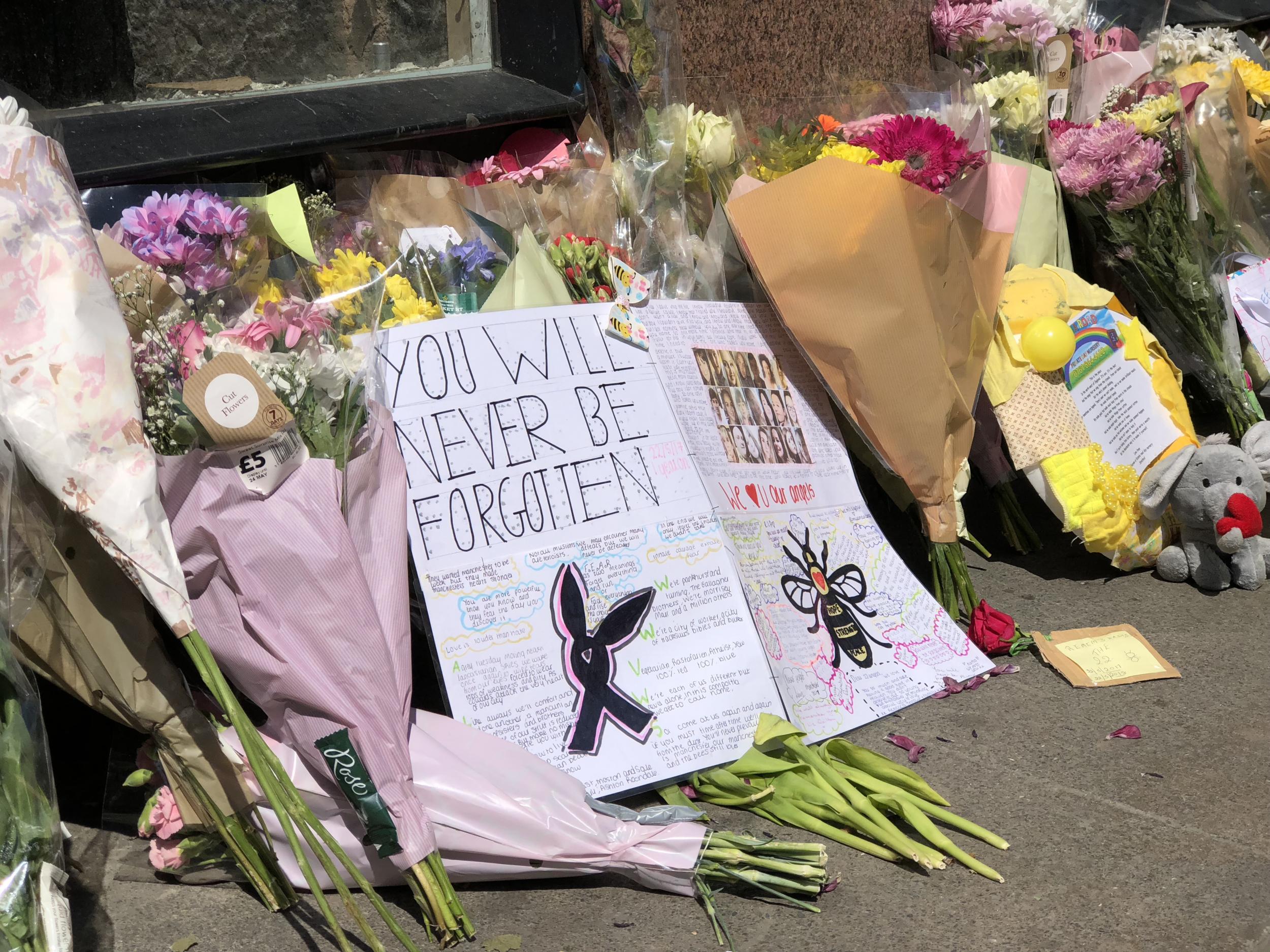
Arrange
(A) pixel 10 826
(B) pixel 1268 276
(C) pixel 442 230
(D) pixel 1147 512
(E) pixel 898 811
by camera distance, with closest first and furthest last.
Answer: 1. (A) pixel 10 826
2. (E) pixel 898 811
3. (C) pixel 442 230
4. (D) pixel 1147 512
5. (B) pixel 1268 276

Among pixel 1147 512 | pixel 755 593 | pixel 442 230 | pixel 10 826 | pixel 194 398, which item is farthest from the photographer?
pixel 1147 512

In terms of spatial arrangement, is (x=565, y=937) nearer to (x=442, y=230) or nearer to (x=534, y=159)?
(x=442, y=230)

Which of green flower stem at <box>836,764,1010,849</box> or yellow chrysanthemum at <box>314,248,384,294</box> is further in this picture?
yellow chrysanthemum at <box>314,248,384,294</box>

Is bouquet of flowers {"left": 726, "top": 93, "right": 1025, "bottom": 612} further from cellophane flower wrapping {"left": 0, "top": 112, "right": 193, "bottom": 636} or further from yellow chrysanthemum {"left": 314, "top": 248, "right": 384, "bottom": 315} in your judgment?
cellophane flower wrapping {"left": 0, "top": 112, "right": 193, "bottom": 636}

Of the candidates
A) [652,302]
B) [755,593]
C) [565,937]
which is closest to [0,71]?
[652,302]

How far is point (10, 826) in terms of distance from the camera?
1.63 m

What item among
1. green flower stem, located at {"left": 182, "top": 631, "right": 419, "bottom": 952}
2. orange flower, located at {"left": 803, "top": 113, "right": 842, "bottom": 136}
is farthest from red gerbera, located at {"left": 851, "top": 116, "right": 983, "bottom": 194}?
green flower stem, located at {"left": 182, "top": 631, "right": 419, "bottom": 952}

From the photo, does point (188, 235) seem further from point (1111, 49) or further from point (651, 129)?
point (1111, 49)

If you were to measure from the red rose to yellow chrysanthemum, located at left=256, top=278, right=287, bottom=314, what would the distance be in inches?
77.8

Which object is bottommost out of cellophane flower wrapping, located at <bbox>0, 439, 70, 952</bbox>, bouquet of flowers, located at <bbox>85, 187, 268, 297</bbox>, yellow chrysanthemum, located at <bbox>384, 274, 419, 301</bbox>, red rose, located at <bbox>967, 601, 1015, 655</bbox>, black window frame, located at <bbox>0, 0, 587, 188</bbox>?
red rose, located at <bbox>967, 601, 1015, 655</bbox>

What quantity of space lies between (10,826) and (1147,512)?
306 centimetres

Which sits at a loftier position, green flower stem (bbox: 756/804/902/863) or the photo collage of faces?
the photo collage of faces

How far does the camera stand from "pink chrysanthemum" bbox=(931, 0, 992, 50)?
4348mm

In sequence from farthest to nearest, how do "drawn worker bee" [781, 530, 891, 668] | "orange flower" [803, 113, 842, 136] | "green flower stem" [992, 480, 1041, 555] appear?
"green flower stem" [992, 480, 1041, 555]
"orange flower" [803, 113, 842, 136]
"drawn worker bee" [781, 530, 891, 668]
